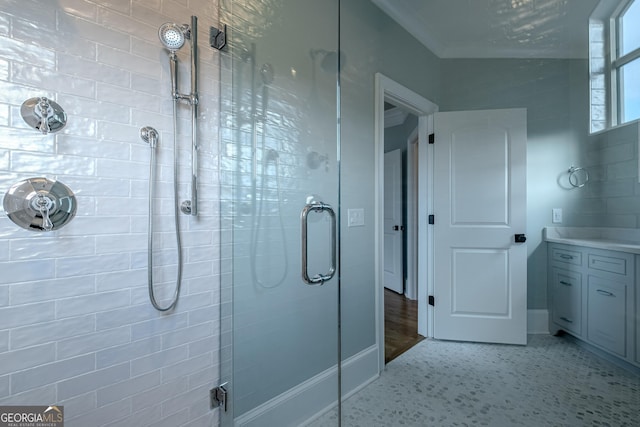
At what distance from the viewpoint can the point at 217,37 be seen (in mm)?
1307

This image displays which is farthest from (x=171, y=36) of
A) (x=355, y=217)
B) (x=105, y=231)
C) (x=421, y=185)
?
(x=421, y=185)

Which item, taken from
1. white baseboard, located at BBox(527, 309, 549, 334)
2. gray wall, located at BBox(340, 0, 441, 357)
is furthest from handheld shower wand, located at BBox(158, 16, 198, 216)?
white baseboard, located at BBox(527, 309, 549, 334)

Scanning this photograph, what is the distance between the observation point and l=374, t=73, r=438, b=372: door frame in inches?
75.3

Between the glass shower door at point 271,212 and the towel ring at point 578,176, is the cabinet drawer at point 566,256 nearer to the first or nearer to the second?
the towel ring at point 578,176

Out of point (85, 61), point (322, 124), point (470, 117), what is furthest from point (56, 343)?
point (470, 117)

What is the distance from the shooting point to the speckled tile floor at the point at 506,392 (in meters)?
1.38

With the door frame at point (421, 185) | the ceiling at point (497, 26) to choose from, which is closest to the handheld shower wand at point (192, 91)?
the door frame at point (421, 185)

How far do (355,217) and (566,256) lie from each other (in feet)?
4.28

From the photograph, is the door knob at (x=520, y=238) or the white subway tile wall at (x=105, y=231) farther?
the door knob at (x=520, y=238)

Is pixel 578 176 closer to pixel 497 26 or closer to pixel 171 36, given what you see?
pixel 497 26

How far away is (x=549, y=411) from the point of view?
1441mm

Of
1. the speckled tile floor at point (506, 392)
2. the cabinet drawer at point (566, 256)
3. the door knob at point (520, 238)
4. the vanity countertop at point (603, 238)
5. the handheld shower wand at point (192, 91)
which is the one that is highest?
the handheld shower wand at point (192, 91)

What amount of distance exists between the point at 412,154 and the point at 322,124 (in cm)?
234

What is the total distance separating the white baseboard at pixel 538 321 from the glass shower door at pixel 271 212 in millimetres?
1661
